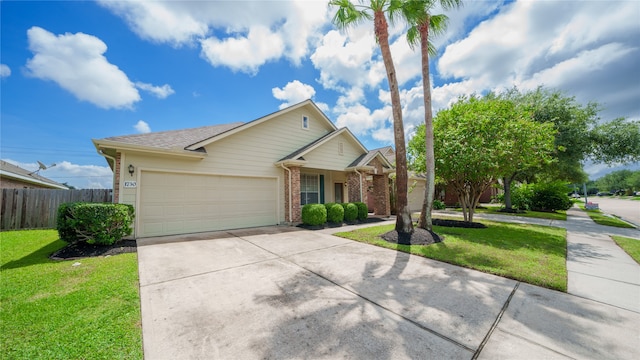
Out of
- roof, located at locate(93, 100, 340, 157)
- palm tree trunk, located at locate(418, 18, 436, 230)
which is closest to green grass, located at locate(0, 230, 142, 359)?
roof, located at locate(93, 100, 340, 157)

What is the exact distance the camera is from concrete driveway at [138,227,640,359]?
2289 millimetres

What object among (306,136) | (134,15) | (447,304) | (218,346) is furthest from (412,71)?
(218,346)

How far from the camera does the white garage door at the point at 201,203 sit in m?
7.78

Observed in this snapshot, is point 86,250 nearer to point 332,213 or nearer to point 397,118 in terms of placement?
point 332,213

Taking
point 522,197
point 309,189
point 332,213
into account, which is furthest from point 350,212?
point 522,197

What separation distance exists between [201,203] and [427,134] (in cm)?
860

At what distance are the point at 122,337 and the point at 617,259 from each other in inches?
376

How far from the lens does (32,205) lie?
9555 mm

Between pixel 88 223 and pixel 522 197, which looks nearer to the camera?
pixel 88 223

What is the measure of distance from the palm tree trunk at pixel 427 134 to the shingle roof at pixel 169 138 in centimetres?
787

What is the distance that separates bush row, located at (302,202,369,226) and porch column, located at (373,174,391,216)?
84.3 inches

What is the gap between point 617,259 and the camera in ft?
17.9

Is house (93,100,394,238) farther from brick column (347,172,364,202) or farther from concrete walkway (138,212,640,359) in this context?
concrete walkway (138,212,640,359)

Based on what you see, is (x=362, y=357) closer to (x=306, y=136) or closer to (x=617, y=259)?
(x=617, y=259)
